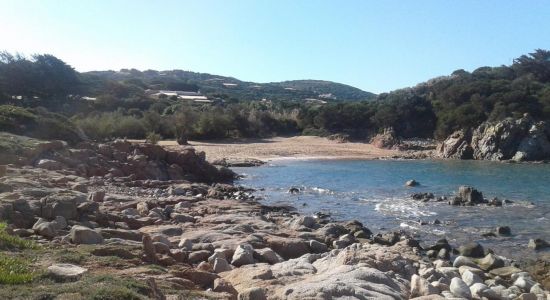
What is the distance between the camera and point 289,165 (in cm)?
4859

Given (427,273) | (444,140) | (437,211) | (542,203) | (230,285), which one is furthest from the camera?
(444,140)

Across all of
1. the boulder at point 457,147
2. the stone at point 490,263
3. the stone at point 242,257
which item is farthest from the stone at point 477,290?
the boulder at point 457,147

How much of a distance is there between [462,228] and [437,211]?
409cm

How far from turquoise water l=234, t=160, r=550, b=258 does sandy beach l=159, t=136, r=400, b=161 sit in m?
4.87

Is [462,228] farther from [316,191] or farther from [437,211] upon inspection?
[316,191]

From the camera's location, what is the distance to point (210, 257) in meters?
10.6

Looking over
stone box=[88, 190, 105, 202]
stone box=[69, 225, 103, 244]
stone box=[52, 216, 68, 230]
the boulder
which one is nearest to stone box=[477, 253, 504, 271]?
stone box=[69, 225, 103, 244]

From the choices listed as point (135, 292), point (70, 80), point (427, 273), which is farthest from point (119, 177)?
point (70, 80)

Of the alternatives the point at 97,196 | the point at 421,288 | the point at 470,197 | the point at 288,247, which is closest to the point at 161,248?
the point at 288,247

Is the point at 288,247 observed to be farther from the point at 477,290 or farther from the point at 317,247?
the point at 477,290

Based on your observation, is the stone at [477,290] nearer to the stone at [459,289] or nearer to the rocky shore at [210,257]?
the rocky shore at [210,257]

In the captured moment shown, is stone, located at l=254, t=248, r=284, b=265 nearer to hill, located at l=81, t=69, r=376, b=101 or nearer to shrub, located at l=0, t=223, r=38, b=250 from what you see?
shrub, located at l=0, t=223, r=38, b=250

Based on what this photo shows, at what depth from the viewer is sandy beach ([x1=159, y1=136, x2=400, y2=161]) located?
55875mm

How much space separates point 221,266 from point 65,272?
131 inches
